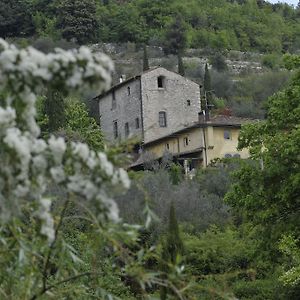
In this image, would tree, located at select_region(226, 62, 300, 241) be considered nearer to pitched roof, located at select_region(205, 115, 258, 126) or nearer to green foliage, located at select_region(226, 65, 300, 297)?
green foliage, located at select_region(226, 65, 300, 297)

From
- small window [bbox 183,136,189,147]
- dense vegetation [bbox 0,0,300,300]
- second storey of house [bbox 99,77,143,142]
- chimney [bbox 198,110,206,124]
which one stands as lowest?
dense vegetation [bbox 0,0,300,300]

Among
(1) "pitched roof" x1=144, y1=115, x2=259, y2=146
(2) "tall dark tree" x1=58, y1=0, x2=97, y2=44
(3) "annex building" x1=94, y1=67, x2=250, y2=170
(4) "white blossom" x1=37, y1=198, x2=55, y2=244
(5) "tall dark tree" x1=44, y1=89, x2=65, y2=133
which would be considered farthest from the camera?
(2) "tall dark tree" x1=58, y1=0, x2=97, y2=44

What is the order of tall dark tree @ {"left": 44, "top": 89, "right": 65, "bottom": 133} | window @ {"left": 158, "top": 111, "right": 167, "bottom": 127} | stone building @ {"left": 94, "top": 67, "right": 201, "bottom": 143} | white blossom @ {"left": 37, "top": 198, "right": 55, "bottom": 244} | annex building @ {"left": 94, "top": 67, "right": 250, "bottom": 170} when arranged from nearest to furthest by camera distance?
1. white blossom @ {"left": 37, "top": 198, "right": 55, "bottom": 244}
2. tall dark tree @ {"left": 44, "top": 89, "right": 65, "bottom": 133}
3. annex building @ {"left": 94, "top": 67, "right": 250, "bottom": 170}
4. stone building @ {"left": 94, "top": 67, "right": 201, "bottom": 143}
5. window @ {"left": 158, "top": 111, "right": 167, "bottom": 127}

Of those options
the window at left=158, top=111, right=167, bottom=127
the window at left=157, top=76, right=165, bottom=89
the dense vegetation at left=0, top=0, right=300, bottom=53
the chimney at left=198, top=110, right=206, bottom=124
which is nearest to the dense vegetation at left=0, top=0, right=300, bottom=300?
the chimney at left=198, top=110, right=206, bottom=124

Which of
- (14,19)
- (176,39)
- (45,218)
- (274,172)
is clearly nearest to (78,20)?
(14,19)

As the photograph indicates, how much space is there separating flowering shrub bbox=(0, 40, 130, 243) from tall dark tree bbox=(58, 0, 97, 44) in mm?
91361

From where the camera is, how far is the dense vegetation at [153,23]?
96875mm

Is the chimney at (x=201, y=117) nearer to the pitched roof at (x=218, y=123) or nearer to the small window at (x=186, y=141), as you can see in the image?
the pitched roof at (x=218, y=123)

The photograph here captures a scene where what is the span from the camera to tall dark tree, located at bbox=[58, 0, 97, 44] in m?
95.0

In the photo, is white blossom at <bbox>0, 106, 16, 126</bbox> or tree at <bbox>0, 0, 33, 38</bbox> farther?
tree at <bbox>0, 0, 33, 38</bbox>

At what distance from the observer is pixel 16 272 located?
5.97m

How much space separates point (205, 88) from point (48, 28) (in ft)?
128

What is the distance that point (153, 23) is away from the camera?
107688 millimetres

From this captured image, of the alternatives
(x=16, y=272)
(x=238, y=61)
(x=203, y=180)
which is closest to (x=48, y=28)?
(x=238, y=61)
